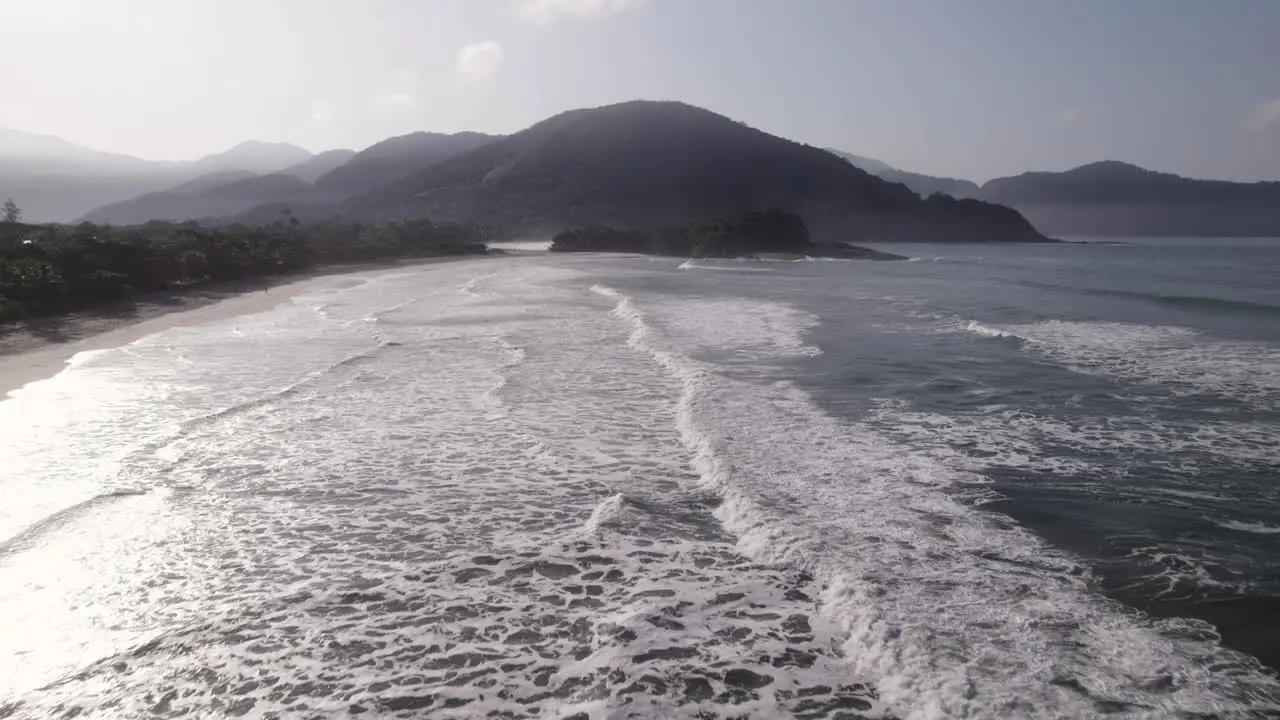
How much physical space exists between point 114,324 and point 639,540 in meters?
21.1

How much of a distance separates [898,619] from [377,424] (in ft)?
25.5

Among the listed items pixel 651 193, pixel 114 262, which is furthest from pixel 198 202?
pixel 114 262

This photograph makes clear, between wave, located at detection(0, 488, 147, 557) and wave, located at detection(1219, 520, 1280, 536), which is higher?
wave, located at detection(0, 488, 147, 557)

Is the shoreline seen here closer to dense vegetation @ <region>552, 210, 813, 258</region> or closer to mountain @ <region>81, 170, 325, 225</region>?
dense vegetation @ <region>552, 210, 813, 258</region>

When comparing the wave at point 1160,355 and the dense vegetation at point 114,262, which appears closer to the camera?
the wave at point 1160,355

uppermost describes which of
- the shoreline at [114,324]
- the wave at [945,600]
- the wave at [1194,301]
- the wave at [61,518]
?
the shoreline at [114,324]

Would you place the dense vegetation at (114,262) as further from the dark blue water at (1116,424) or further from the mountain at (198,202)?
the mountain at (198,202)

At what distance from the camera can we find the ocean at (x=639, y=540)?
4.71 m

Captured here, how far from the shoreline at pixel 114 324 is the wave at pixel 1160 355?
19.4 m

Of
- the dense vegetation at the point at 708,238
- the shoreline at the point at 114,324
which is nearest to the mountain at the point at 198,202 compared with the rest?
the dense vegetation at the point at 708,238

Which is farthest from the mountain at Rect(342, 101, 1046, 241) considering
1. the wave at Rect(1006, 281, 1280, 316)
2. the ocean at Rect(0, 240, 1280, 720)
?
the ocean at Rect(0, 240, 1280, 720)

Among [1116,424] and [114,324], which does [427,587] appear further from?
[114,324]

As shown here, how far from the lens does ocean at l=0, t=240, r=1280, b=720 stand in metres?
4.71

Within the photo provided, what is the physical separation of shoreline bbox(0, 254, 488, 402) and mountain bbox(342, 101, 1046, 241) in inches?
4884
